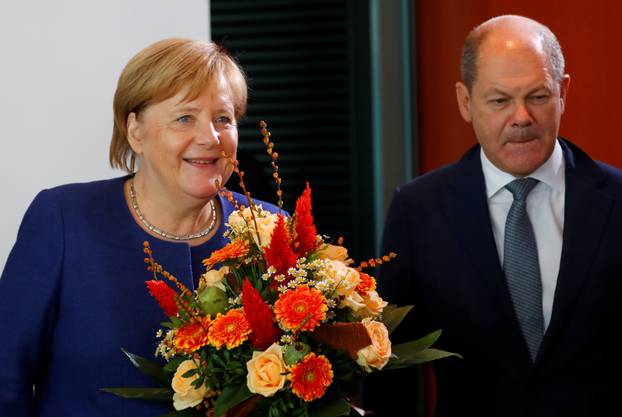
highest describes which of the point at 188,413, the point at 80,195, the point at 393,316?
the point at 80,195

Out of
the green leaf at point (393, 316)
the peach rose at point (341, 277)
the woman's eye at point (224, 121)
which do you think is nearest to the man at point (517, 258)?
the green leaf at point (393, 316)

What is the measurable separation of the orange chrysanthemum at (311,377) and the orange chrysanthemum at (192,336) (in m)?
0.18

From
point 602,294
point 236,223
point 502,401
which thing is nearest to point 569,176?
point 602,294

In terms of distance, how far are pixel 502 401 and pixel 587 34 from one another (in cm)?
159

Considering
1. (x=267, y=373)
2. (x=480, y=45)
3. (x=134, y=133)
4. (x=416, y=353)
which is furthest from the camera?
(x=480, y=45)

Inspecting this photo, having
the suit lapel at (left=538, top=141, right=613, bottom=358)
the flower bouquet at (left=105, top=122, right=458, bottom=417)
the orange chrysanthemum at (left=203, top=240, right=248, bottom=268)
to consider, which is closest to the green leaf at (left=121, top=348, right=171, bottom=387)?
the flower bouquet at (left=105, top=122, right=458, bottom=417)

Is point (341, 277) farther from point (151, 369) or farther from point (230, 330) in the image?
point (151, 369)

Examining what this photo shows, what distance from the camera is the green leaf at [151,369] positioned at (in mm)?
2045

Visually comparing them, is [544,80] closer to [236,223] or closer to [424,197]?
[424,197]

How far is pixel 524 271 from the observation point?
2.54m

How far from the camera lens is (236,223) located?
6.72 feet

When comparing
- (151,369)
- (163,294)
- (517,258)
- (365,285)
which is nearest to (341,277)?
(365,285)

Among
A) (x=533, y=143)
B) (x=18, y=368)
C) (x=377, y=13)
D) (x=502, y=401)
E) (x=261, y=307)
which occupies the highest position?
(x=377, y=13)

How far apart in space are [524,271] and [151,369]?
3.13ft
